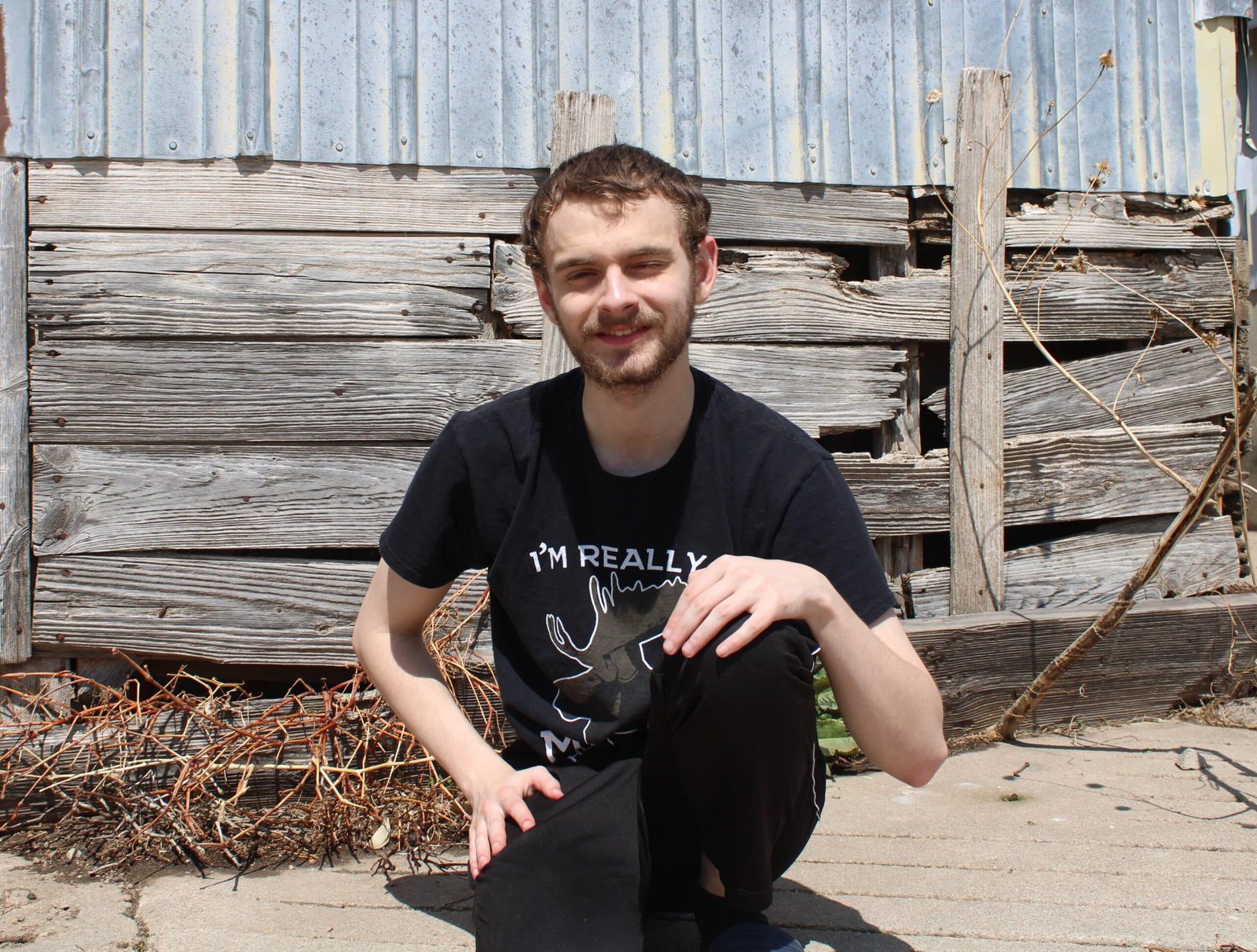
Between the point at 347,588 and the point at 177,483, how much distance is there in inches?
25.0

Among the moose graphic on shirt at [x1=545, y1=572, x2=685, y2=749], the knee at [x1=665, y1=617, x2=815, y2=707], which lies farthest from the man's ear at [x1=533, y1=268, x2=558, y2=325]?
the knee at [x1=665, y1=617, x2=815, y2=707]

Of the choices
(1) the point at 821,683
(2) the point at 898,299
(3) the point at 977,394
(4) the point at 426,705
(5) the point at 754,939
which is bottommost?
(5) the point at 754,939

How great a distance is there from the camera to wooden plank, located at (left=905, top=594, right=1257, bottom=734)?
146 inches

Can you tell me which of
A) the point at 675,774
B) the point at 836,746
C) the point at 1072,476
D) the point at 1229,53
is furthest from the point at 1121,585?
the point at 675,774

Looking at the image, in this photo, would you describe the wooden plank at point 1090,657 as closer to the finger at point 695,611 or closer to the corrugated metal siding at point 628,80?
the corrugated metal siding at point 628,80

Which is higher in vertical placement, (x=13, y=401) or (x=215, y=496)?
(x=13, y=401)

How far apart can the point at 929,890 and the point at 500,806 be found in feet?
3.81

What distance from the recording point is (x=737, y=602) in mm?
1752

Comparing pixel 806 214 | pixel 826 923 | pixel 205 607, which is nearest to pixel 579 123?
pixel 806 214

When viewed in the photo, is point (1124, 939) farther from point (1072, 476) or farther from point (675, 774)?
point (1072, 476)

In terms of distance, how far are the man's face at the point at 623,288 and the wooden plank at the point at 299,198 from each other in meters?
1.63

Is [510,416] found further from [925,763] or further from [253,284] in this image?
[253,284]

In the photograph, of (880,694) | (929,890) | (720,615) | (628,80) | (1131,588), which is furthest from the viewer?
(628,80)

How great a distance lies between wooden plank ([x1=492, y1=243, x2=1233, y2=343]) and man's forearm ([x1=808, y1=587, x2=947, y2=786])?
2.01 m
